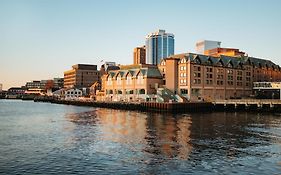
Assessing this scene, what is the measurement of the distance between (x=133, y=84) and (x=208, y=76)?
36745mm

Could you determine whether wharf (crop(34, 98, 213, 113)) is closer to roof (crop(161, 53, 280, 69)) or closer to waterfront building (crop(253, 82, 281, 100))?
roof (crop(161, 53, 280, 69))

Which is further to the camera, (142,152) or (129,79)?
(129,79)

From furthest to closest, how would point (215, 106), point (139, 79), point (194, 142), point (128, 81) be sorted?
point (128, 81)
point (139, 79)
point (215, 106)
point (194, 142)

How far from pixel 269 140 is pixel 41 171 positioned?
116ft

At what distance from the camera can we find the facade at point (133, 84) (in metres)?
144

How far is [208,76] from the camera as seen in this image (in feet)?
456

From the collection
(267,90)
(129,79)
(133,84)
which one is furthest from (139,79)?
(267,90)

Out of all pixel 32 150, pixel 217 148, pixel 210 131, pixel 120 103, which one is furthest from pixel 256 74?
pixel 32 150

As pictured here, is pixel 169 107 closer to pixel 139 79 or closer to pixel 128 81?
pixel 139 79

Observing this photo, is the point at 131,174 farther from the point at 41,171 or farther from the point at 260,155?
the point at 260,155

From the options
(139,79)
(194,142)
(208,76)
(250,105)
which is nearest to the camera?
(194,142)

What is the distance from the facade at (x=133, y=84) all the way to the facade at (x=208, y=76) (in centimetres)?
568

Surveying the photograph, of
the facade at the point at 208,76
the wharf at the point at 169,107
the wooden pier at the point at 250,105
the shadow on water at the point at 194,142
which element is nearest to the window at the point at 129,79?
the facade at the point at 208,76

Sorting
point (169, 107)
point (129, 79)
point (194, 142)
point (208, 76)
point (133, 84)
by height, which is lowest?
point (194, 142)
